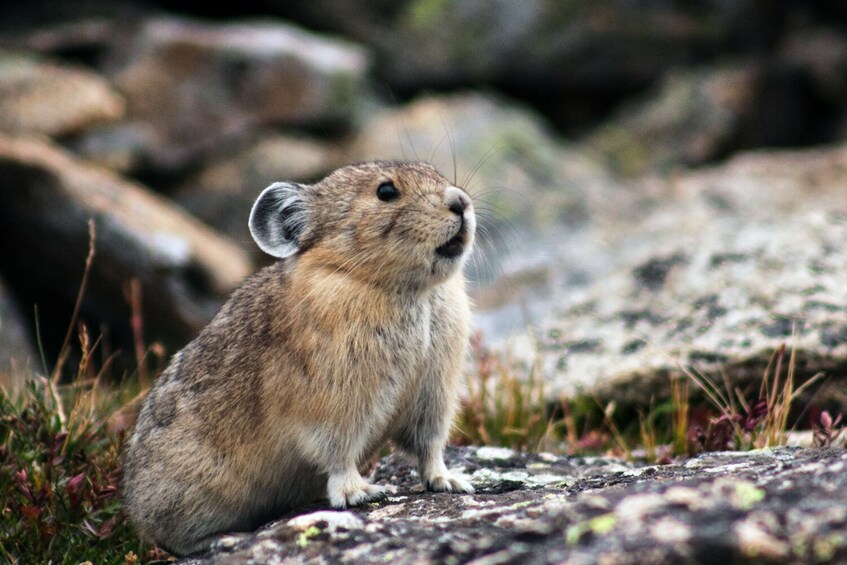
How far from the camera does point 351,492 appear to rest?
5840 mm

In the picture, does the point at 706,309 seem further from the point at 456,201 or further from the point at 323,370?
the point at 323,370

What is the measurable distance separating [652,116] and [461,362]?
57.1 feet

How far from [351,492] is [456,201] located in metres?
1.84

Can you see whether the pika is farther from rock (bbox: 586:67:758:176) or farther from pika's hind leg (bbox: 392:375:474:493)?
rock (bbox: 586:67:758:176)

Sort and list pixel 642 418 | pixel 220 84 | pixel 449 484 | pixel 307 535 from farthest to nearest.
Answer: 1. pixel 220 84
2. pixel 642 418
3. pixel 449 484
4. pixel 307 535

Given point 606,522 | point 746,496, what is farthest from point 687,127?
point 606,522

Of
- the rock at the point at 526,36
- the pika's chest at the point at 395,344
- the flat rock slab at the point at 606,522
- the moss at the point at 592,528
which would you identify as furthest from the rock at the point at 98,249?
the rock at the point at 526,36

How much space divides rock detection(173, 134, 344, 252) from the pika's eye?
11.3 meters

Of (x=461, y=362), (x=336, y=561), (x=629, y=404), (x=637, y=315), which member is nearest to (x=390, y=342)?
(x=461, y=362)

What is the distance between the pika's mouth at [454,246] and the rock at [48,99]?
11.1m

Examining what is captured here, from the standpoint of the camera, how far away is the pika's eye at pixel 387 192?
20.5 feet

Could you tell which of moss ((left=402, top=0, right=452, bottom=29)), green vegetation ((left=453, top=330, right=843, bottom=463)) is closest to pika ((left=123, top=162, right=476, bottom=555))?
green vegetation ((left=453, top=330, right=843, bottom=463))

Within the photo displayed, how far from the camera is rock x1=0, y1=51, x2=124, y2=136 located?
1549cm

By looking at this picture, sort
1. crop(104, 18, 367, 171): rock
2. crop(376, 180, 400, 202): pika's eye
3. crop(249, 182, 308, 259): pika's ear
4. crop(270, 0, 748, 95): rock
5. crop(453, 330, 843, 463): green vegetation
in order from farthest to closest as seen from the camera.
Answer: crop(270, 0, 748, 95): rock
crop(104, 18, 367, 171): rock
crop(453, 330, 843, 463): green vegetation
crop(249, 182, 308, 259): pika's ear
crop(376, 180, 400, 202): pika's eye
